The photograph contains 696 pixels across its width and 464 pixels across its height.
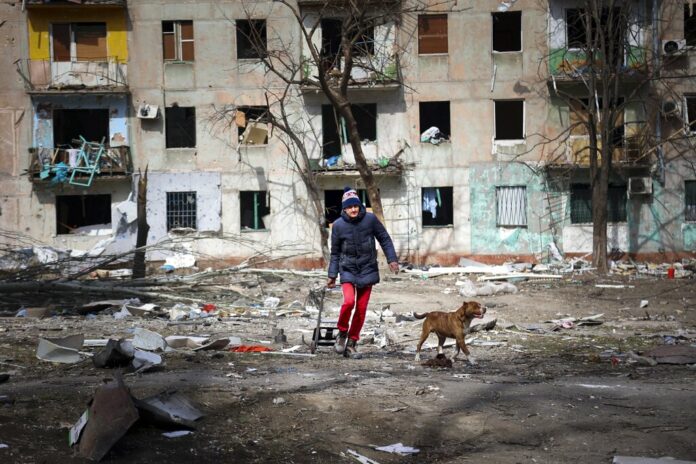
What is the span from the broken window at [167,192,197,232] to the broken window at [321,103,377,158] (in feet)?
16.1

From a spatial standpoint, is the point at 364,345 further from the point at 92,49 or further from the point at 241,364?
the point at 92,49

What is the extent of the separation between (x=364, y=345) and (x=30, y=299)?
7.09 metres

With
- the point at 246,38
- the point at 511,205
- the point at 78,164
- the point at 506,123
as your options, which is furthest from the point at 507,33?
the point at 78,164

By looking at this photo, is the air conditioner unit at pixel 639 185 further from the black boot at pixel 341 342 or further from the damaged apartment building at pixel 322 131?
the black boot at pixel 341 342

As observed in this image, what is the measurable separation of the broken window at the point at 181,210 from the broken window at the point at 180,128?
1.76 m

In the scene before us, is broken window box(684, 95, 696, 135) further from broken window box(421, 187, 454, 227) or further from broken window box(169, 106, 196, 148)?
broken window box(169, 106, 196, 148)

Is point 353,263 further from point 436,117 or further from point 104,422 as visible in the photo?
point 436,117

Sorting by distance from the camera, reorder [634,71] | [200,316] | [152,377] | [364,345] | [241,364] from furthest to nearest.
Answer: [634,71] → [200,316] → [364,345] → [241,364] → [152,377]

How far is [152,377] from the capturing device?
8.41 metres

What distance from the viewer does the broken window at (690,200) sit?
3108cm

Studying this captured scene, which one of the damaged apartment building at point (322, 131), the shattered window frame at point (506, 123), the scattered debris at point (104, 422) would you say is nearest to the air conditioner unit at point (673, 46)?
the damaged apartment building at point (322, 131)

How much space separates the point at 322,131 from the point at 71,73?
878 centimetres

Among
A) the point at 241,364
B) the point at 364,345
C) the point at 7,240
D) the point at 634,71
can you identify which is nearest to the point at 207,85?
the point at 7,240

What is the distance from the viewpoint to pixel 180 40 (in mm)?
31250
